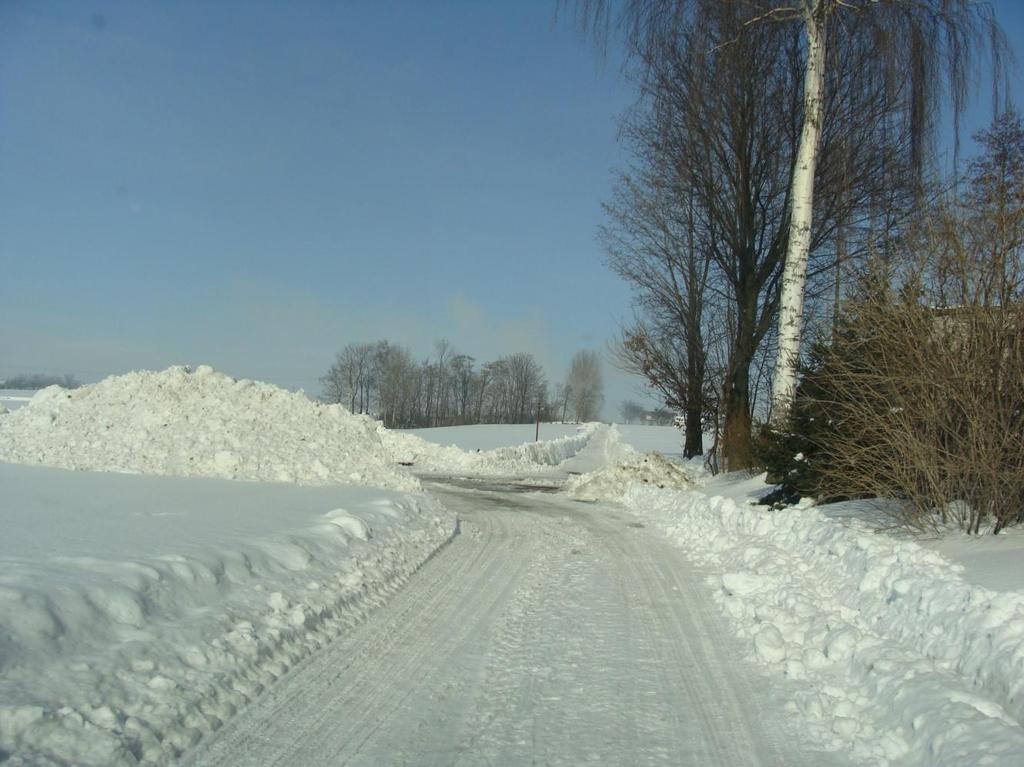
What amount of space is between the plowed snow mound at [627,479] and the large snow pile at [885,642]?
10.2 metres

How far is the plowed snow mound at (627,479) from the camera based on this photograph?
1927 centimetres

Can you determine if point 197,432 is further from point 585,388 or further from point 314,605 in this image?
point 585,388

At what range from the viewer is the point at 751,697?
4855 mm

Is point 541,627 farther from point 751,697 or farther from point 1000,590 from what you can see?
point 1000,590

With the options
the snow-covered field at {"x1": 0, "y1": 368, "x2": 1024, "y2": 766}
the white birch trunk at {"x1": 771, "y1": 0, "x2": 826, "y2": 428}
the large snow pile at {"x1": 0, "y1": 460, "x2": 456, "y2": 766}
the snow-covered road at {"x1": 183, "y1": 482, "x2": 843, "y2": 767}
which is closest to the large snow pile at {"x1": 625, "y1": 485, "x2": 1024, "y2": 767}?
the snow-covered field at {"x1": 0, "y1": 368, "x2": 1024, "y2": 766}

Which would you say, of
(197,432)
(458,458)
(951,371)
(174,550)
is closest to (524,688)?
(174,550)

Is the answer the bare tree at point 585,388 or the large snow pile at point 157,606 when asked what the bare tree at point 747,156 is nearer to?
the large snow pile at point 157,606

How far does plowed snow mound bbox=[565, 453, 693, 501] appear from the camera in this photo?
19266mm

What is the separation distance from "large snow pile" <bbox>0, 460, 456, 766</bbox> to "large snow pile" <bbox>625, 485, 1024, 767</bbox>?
3346 millimetres

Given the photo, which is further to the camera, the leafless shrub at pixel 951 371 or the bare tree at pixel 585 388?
the bare tree at pixel 585 388

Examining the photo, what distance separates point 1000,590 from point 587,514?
9.89m

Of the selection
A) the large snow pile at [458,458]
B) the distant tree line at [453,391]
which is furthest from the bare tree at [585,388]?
the large snow pile at [458,458]

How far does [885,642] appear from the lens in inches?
218

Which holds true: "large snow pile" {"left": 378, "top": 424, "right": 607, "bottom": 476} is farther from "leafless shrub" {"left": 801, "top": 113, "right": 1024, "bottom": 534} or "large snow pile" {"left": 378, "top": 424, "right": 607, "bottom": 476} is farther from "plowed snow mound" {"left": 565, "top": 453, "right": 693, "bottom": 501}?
"leafless shrub" {"left": 801, "top": 113, "right": 1024, "bottom": 534}
